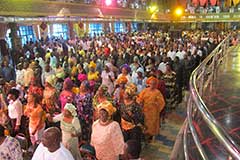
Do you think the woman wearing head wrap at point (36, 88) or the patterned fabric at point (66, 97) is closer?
the patterned fabric at point (66, 97)

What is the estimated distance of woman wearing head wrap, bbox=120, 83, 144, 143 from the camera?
4.55m

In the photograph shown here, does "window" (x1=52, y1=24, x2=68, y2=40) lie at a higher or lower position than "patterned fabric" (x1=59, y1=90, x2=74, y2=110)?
higher

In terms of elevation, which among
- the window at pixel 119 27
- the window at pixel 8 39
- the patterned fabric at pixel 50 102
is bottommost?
the patterned fabric at pixel 50 102

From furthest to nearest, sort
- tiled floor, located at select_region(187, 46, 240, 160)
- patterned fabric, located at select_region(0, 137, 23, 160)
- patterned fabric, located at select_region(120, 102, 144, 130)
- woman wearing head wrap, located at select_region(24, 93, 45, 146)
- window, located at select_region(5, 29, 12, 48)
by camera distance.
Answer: window, located at select_region(5, 29, 12, 48), patterned fabric, located at select_region(120, 102, 144, 130), woman wearing head wrap, located at select_region(24, 93, 45, 146), tiled floor, located at select_region(187, 46, 240, 160), patterned fabric, located at select_region(0, 137, 23, 160)

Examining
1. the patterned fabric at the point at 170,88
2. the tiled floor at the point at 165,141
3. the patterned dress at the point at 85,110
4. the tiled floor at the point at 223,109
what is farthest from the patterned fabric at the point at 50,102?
the patterned fabric at the point at 170,88

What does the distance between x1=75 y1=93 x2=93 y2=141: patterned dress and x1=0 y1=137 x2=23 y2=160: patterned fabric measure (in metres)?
1.67

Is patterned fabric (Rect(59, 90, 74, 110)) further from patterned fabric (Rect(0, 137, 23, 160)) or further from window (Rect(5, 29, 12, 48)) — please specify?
window (Rect(5, 29, 12, 48))

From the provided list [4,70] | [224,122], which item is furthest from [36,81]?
[224,122]

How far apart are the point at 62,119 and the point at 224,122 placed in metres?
2.71

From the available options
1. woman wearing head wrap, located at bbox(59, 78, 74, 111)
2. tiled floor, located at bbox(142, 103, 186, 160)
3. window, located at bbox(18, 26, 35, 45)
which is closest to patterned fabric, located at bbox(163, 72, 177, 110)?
tiled floor, located at bbox(142, 103, 186, 160)

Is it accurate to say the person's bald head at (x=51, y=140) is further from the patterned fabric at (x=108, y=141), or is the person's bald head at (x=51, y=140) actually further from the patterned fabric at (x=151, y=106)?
the patterned fabric at (x=151, y=106)

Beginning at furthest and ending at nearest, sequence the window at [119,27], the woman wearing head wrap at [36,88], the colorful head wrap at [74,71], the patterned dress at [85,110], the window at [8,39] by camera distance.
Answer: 1. the window at [119,27]
2. the window at [8,39]
3. the colorful head wrap at [74,71]
4. the woman wearing head wrap at [36,88]
5. the patterned dress at [85,110]

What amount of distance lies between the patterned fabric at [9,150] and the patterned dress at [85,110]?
65.9 inches

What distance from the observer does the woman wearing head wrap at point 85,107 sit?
4969 millimetres
